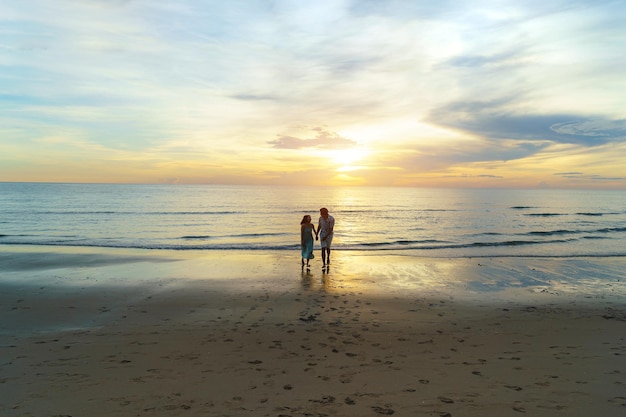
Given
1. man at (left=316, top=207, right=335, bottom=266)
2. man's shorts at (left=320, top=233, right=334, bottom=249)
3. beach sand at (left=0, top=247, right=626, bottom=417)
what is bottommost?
beach sand at (left=0, top=247, right=626, bottom=417)

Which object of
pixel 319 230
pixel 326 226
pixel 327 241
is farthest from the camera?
pixel 327 241

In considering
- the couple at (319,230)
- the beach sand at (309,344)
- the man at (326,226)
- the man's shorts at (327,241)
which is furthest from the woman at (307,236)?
the beach sand at (309,344)

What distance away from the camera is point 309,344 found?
7.80m

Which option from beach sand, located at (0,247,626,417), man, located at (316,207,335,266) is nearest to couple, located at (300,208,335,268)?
man, located at (316,207,335,266)

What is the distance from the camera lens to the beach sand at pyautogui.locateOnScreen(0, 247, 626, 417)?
18.0 ft

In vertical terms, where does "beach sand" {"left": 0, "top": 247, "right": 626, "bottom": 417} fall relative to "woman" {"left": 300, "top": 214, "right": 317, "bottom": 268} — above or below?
below

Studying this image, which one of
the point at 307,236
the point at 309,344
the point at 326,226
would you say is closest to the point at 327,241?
the point at 326,226

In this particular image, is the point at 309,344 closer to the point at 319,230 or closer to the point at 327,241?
the point at 319,230

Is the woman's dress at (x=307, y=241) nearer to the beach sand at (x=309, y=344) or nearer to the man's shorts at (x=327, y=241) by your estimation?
the man's shorts at (x=327, y=241)

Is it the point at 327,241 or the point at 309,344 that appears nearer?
the point at 309,344

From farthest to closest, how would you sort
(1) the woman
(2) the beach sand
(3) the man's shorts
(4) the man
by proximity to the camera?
(3) the man's shorts → (1) the woman → (4) the man → (2) the beach sand

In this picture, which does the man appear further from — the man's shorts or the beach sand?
the beach sand

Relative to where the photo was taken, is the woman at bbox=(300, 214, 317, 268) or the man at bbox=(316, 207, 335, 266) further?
the woman at bbox=(300, 214, 317, 268)

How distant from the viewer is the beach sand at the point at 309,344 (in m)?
5.50
